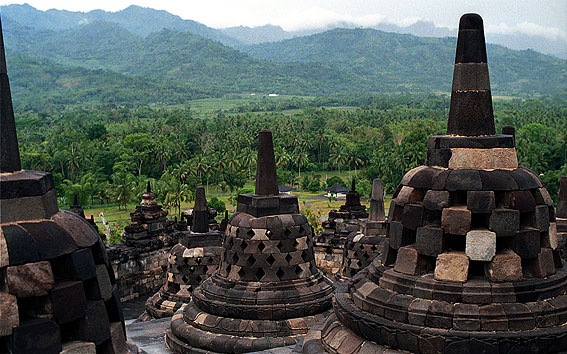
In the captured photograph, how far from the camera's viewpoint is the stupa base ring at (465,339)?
5809 mm

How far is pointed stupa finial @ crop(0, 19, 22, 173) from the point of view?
5273mm

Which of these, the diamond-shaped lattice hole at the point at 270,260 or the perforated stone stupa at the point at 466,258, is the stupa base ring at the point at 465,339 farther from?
the diamond-shaped lattice hole at the point at 270,260

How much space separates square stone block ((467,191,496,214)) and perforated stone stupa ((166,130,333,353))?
15.9 ft

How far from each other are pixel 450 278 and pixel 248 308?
16.2ft

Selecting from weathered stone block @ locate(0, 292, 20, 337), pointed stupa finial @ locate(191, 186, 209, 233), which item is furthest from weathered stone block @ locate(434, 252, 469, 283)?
pointed stupa finial @ locate(191, 186, 209, 233)

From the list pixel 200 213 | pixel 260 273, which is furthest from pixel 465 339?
pixel 200 213

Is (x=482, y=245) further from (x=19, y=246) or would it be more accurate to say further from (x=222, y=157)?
(x=222, y=157)

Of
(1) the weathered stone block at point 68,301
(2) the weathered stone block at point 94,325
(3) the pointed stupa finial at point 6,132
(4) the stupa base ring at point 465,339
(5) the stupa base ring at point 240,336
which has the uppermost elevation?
(3) the pointed stupa finial at point 6,132

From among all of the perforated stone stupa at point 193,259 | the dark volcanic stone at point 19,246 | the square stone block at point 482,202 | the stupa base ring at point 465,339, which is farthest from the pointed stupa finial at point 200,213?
the dark volcanic stone at point 19,246

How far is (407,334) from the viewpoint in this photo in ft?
19.8

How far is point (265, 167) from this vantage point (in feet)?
36.0

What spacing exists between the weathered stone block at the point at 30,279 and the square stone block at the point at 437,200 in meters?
3.71

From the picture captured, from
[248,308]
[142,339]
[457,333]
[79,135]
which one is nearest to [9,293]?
[457,333]

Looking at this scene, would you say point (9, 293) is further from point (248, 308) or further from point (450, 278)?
point (248, 308)
